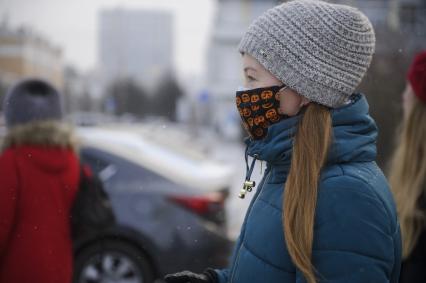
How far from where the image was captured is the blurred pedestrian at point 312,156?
1.35 m

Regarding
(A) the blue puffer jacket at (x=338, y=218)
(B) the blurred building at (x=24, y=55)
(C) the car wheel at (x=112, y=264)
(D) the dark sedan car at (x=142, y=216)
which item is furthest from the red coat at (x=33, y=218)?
(C) the car wheel at (x=112, y=264)

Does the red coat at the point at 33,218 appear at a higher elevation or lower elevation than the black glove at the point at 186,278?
lower

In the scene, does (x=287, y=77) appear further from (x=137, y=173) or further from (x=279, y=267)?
(x=137, y=173)

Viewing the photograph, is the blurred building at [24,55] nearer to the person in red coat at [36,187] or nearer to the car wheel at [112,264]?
the person in red coat at [36,187]

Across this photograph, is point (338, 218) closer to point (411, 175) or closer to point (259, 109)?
point (259, 109)

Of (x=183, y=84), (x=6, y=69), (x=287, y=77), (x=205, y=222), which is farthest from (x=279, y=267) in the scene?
(x=183, y=84)

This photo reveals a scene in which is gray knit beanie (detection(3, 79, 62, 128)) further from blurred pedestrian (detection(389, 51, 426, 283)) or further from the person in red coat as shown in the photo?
blurred pedestrian (detection(389, 51, 426, 283))

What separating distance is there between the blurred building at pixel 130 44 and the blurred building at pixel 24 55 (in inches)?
25.0

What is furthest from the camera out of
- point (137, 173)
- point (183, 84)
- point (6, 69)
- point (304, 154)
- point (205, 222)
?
point (183, 84)

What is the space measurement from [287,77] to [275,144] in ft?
0.61

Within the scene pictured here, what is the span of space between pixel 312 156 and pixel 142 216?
11.1 ft

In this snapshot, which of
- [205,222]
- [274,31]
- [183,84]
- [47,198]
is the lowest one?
[183,84]

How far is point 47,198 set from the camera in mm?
2354

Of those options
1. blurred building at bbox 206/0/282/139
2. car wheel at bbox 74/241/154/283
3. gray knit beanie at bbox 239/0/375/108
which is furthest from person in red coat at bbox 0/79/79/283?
blurred building at bbox 206/0/282/139
